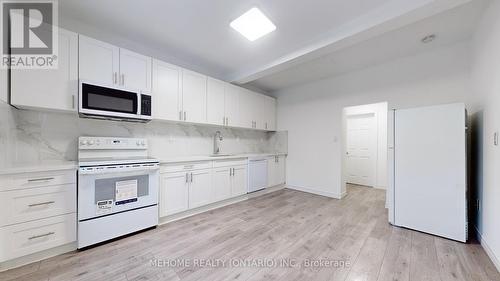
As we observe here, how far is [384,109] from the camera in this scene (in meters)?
4.88

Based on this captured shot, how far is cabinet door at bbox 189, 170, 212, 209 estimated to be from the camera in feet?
9.54

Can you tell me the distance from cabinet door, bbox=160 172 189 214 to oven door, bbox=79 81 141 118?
963 mm

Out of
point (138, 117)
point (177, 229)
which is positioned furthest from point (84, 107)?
point (177, 229)

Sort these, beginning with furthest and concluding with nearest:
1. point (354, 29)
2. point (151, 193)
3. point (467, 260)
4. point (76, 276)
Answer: point (151, 193) → point (354, 29) → point (467, 260) → point (76, 276)

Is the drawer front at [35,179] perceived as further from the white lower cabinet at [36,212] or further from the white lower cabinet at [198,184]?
the white lower cabinet at [198,184]

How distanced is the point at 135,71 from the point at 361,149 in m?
5.63

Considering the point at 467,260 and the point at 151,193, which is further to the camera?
the point at 151,193

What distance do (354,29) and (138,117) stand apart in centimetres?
289

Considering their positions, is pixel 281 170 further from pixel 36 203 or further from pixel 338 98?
pixel 36 203

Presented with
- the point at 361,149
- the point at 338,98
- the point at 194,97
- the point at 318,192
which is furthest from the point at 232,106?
the point at 361,149

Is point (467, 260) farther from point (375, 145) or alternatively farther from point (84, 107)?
point (84, 107)

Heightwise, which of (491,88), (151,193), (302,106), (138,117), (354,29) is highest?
(354,29)

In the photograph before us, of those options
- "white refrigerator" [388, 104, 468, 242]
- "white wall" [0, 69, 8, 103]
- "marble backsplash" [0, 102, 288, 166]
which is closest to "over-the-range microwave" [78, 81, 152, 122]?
"marble backsplash" [0, 102, 288, 166]

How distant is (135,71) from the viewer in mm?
A: 2518
